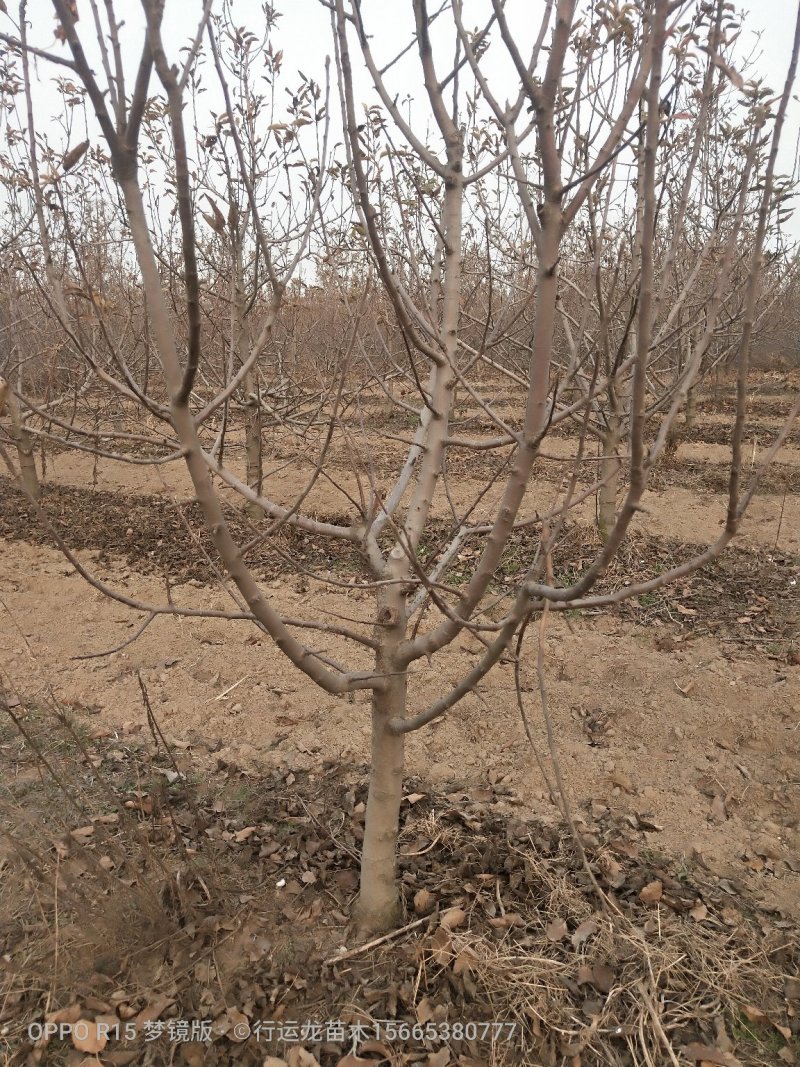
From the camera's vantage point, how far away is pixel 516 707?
10.2 ft

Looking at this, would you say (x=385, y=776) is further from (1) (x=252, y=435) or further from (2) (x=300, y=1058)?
(1) (x=252, y=435)

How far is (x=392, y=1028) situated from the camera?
5.41 ft

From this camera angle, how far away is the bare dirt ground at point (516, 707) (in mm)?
2215

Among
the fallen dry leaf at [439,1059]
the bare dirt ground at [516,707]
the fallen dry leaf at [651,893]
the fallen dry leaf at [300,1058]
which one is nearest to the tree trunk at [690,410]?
the bare dirt ground at [516,707]

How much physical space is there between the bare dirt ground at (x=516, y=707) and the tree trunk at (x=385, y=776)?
5.6 inches

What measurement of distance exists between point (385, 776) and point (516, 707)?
1.42 m

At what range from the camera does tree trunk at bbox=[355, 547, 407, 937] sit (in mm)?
1740

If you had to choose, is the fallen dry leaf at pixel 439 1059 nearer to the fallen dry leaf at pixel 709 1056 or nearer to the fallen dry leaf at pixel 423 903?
the fallen dry leaf at pixel 423 903

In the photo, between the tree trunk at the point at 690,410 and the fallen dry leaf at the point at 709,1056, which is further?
the tree trunk at the point at 690,410

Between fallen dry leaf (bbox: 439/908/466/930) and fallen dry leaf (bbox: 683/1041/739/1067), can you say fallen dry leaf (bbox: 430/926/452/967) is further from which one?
fallen dry leaf (bbox: 683/1041/739/1067)

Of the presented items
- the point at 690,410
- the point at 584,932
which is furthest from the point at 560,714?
the point at 690,410

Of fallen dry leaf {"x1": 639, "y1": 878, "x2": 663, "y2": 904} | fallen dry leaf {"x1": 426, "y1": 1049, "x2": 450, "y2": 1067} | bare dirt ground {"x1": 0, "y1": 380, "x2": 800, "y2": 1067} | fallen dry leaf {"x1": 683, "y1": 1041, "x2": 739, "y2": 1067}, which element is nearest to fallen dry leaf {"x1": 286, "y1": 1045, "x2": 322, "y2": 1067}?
bare dirt ground {"x1": 0, "y1": 380, "x2": 800, "y2": 1067}

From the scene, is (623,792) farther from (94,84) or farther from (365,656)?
(94,84)

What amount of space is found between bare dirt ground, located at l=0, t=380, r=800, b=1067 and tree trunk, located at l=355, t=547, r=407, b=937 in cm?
14
